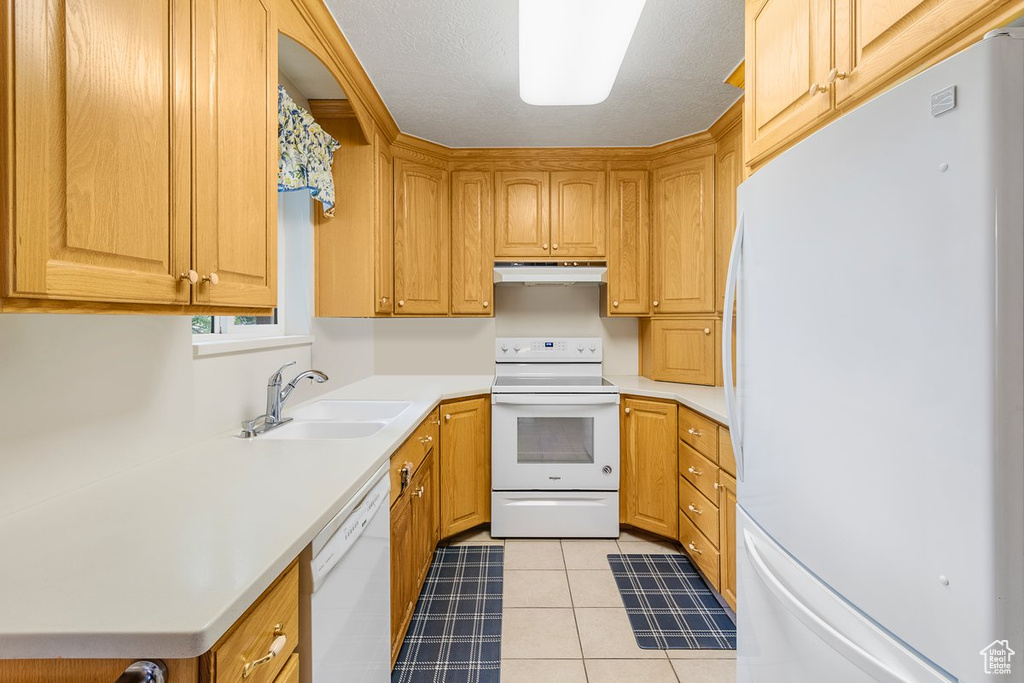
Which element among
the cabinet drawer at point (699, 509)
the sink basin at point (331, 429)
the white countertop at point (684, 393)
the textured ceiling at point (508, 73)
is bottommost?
the cabinet drawer at point (699, 509)

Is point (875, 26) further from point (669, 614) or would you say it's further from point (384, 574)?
point (669, 614)

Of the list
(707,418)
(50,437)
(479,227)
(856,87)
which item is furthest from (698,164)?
(50,437)

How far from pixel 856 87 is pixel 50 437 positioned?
1840 mm

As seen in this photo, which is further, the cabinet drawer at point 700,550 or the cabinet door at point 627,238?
the cabinet door at point 627,238

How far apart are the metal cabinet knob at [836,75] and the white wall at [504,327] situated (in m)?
2.21

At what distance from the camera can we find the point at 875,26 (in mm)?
990

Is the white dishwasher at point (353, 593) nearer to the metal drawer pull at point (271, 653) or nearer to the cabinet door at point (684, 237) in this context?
the metal drawer pull at point (271, 653)

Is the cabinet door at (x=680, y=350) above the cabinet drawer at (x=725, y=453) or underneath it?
above

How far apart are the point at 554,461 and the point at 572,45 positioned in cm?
→ 202

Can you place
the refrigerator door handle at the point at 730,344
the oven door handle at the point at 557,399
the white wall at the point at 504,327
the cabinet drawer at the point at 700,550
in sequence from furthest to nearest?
the white wall at the point at 504,327 → the oven door handle at the point at 557,399 → the cabinet drawer at the point at 700,550 → the refrigerator door handle at the point at 730,344

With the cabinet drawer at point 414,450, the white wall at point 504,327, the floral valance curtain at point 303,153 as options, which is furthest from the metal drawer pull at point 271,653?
the white wall at point 504,327

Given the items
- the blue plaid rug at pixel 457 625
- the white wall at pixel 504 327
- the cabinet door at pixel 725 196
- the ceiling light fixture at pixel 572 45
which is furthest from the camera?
the white wall at pixel 504 327

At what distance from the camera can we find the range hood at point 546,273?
2.94 m

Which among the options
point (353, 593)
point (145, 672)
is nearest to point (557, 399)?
point (353, 593)
